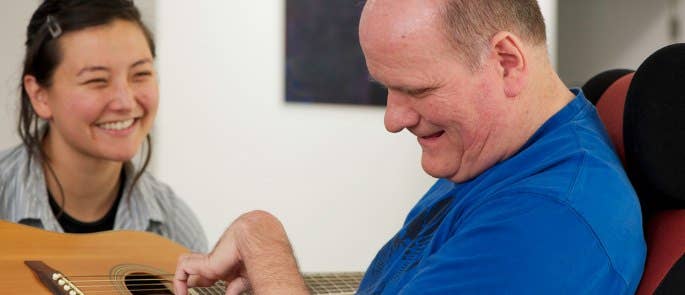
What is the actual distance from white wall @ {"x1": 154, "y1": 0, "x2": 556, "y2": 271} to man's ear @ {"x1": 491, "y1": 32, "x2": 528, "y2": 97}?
224 cm

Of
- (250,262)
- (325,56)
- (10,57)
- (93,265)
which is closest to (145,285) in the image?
(93,265)

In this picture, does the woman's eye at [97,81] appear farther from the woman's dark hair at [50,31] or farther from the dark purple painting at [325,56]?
the dark purple painting at [325,56]

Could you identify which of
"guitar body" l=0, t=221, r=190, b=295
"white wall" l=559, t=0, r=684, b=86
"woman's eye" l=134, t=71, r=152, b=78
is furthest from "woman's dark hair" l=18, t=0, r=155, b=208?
"white wall" l=559, t=0, r=684, b=86

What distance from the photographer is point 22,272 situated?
4.92ft

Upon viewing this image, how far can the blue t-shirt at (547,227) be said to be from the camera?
38.4 inches

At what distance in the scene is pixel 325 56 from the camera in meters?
3.65

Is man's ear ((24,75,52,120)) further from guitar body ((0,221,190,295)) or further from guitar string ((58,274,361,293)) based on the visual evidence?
guitar string ((58,274,361,293))

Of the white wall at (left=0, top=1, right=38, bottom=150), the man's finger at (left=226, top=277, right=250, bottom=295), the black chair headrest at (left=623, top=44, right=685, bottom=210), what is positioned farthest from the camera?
the white wall at (left=0, top=1, right=38, bottom=150)

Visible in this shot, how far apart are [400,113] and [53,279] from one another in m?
0.70

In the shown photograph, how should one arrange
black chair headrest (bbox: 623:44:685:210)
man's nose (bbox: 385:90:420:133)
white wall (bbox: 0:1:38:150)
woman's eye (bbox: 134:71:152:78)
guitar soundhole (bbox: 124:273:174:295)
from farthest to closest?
white wall (bbox: 0:1:38:150) < woman's eye (bbox: 134:71:152:78) < guitar soundhole (bbox: 124:273:174:295) < man's nose (bbox: 385:90:420:133) < black chair headrest (bbox: 623:44:685:210)

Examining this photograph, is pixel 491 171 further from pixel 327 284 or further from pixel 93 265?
pixel 93 265

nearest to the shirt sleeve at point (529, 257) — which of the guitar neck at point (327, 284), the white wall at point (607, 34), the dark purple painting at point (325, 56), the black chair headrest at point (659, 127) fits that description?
the black chair headrest at point (659, 127)

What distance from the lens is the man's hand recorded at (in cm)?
121

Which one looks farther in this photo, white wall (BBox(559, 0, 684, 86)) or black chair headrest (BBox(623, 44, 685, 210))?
white wall (BBox(559, 0, 684, 86))
